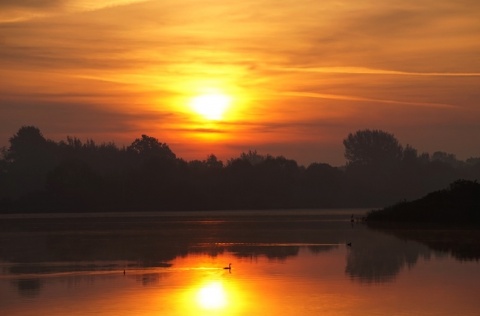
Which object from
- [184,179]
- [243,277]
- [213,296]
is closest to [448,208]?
[243,277]

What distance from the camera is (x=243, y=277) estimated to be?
33000 millimetres

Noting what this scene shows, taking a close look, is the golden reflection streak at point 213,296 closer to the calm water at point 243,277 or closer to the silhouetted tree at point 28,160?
the calm water at point 243,277

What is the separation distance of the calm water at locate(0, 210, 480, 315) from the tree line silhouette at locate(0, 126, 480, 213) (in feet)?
282

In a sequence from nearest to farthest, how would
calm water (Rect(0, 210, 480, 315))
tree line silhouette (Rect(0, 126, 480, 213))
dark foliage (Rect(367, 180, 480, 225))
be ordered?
calm water (Rect(0, 210, 480, 315)) → dark foliage (Rect(367, 180, 480, 225)) → tree line silhouette (Rect(0, 126, 480, 213))

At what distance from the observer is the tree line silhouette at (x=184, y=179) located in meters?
140

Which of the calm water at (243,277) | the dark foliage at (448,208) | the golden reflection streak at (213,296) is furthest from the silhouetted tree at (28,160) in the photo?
the golden reflection streak at (213,296)

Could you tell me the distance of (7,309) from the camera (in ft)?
84.4

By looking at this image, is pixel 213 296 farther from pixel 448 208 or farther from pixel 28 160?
pixel 28 160

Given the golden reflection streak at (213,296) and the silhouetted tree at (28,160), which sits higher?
the silhouetted tree at (28,160)

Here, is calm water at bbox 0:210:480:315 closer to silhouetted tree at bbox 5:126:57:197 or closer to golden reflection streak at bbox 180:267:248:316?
golden reflection streak at bbox 180:267:248:316

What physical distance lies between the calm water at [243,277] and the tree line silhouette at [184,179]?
8598cm

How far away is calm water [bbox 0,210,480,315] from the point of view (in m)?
25.7

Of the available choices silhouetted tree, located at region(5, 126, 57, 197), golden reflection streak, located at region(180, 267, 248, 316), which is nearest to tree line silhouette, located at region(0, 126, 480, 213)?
silhouetted tree, located at region(5, 126, 57, 197)

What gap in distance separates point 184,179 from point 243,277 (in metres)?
121
